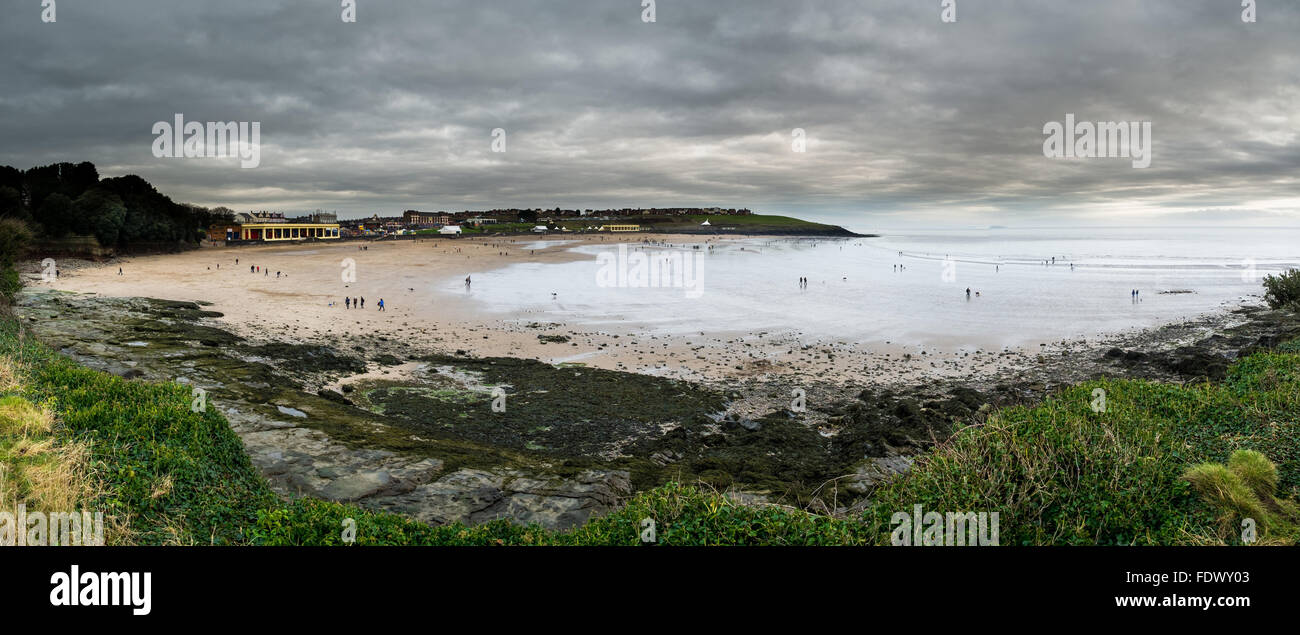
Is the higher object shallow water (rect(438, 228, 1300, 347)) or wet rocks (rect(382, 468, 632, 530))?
shallow water (rect(438, 228, 1300, 347))

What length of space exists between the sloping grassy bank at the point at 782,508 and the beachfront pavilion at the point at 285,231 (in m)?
133

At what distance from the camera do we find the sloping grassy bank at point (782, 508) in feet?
24.5

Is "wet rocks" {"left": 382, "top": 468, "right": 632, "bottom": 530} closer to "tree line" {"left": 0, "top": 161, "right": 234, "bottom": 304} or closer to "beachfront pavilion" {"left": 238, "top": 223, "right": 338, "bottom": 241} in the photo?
"tree line" {"left": 0, "top": 161, "right": 234, "bottom": 304}

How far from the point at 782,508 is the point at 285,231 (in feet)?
493

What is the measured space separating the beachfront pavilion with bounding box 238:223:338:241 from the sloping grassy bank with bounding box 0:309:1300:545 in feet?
438

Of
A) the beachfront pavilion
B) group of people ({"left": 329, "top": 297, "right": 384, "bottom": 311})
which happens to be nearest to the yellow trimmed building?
the beachfront pavilion

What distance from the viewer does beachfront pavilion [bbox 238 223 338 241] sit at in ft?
404

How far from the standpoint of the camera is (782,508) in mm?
9258

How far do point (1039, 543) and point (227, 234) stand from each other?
460 feet

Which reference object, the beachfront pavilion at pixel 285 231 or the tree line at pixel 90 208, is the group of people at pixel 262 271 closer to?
the tree line at pixel 90 208

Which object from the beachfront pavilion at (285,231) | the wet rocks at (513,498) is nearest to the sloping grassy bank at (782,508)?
the wet rocks at (513,498)

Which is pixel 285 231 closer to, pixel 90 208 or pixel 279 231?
pixel 279 231
